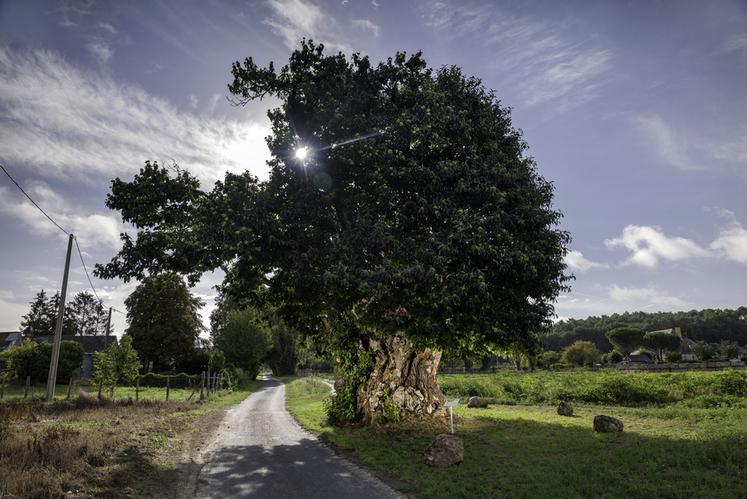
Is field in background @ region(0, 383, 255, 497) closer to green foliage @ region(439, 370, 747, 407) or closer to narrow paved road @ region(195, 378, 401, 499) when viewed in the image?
narrow paved road @ region(195, 378, 401, 499)

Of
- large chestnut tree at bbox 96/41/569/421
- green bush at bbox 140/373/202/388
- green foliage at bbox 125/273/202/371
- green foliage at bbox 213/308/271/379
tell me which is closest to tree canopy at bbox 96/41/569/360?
large chestnut tree at bbox 96/41/569/421

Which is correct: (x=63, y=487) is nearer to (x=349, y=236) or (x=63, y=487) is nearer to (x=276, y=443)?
(x=276, y=443)

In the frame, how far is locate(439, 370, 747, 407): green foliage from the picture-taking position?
22.7 meters

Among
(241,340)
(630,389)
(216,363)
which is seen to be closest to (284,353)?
(241,340)

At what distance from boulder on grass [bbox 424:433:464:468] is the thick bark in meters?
6.35

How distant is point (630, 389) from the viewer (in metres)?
24.9

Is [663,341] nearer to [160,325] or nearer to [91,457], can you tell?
[160,325]

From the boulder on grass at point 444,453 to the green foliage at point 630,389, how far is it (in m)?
16.6

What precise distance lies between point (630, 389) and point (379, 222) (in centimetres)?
1950

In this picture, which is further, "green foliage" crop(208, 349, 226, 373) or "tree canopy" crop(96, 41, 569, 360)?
"green foliage" crop(208, 349, 226, 373)

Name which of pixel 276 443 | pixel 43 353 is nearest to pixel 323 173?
pixel 276 443

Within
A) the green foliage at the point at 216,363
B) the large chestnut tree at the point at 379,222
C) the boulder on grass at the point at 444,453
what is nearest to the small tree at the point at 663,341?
the green foliage at the point at 216,363

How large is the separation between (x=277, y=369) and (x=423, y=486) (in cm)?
9747

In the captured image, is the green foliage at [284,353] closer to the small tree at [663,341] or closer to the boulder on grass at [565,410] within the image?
the boulder on grass at [565,410]
